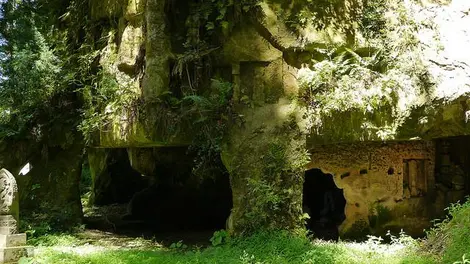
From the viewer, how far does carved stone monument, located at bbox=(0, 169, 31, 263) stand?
7.50m

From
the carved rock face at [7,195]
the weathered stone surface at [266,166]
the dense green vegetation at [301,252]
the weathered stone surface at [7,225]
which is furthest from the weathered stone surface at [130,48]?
the dense green vegetation at [301,252]

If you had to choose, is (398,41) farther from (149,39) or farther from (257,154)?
(149,39)

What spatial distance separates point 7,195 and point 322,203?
29.1 feet

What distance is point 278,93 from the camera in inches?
336

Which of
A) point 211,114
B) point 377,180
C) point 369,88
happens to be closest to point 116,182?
point 211,114

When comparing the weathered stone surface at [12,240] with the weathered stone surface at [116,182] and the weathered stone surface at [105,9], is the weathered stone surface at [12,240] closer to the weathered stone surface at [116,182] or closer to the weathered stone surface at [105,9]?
the weathered stone surface at [105,9]

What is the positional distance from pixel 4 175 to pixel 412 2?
8.16 meters

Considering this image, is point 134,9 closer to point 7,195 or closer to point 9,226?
point 7,195

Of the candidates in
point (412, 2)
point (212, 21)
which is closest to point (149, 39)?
point (212, 21)

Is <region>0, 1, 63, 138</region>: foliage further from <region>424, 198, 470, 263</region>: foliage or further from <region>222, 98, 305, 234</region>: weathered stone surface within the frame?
<region>424, 198, 470, 263</region>: foliage

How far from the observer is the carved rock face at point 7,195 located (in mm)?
7922

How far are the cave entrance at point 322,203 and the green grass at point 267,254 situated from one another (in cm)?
423

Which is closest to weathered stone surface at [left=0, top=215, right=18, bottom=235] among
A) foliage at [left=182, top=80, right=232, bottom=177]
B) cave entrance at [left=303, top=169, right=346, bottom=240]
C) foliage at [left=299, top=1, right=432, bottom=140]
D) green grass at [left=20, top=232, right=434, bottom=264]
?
green grass at [left=20, top=232, right=434, bottom=264]

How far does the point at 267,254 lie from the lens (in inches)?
283
